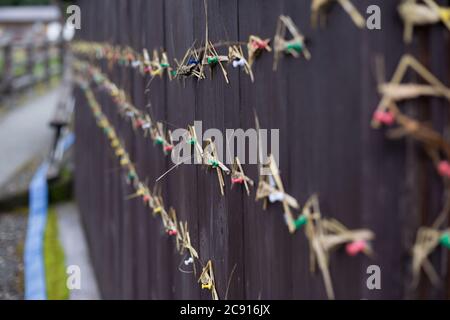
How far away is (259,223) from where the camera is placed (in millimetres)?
1564

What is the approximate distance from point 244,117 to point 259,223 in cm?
23

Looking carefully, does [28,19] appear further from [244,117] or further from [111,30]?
[244,117]

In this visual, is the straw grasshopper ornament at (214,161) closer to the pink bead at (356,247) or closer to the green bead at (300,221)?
the green bead at (300,221)

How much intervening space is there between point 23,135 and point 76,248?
16.0 ft

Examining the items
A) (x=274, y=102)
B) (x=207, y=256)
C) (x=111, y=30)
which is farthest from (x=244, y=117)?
(x=111, y=30)

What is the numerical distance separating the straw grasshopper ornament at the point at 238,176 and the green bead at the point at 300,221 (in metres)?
0.30

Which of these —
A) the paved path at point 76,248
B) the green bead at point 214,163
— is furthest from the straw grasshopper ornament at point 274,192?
the paved path at point 76,248

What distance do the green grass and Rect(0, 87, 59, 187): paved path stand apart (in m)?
1.60

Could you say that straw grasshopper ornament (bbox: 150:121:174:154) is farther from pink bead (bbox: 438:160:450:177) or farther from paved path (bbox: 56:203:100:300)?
paved path (bbox: 56:203:100:300)

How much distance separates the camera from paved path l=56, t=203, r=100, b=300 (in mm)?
4921

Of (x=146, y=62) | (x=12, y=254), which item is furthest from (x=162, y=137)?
(x=12, y=254)

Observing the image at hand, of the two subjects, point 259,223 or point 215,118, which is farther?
point 215,118

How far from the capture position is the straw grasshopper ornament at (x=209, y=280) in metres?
1.94

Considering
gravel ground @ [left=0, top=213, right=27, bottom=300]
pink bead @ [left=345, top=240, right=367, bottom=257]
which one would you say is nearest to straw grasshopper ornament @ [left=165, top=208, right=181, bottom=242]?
pink bead @ [left=345, top=240, right=367, bottom=257]
